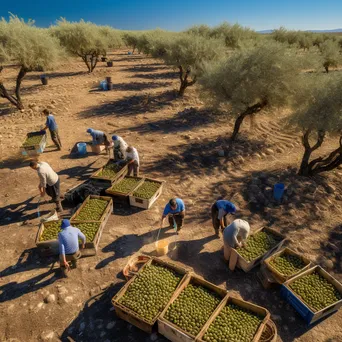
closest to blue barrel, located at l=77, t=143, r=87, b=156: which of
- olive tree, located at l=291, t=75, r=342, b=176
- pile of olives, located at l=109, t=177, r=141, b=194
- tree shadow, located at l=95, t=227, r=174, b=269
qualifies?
pile of olives, located at l=109, t=177, r=141, b=194

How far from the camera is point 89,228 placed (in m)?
7.28

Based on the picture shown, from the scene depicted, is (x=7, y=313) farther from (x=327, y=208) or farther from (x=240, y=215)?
(x=327, y=208)

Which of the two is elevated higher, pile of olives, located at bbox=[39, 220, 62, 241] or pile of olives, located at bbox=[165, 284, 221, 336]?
pile of olives, located at bbox=[39, 220, 62, 241]

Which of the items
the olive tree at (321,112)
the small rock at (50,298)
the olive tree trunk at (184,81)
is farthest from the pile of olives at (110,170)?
the olive tree trunk at (184,81)

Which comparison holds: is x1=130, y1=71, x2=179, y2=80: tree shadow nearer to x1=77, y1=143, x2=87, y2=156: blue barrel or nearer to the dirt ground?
the dirt ground

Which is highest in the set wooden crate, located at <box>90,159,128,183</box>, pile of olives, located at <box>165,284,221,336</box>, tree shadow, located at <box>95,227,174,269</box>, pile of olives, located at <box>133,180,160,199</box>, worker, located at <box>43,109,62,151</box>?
worker, located at <box>43,109,62,151</box>

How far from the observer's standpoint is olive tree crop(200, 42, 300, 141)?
1180 centimetres

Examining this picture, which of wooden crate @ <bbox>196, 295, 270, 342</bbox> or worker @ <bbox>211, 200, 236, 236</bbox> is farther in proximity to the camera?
worker @ <bbox>211, 200, 236, 236</bbox>

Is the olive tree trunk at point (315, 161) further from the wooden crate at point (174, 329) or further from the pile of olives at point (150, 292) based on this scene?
the pile of olives at point (150, 292)

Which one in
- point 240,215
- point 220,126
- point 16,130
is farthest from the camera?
point 220,126

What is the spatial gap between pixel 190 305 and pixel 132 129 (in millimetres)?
12084

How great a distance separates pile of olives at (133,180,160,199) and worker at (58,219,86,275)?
292 centimetres

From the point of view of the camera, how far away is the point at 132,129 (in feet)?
51.3

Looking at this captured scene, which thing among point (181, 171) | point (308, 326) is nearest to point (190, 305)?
point (308, 326)
